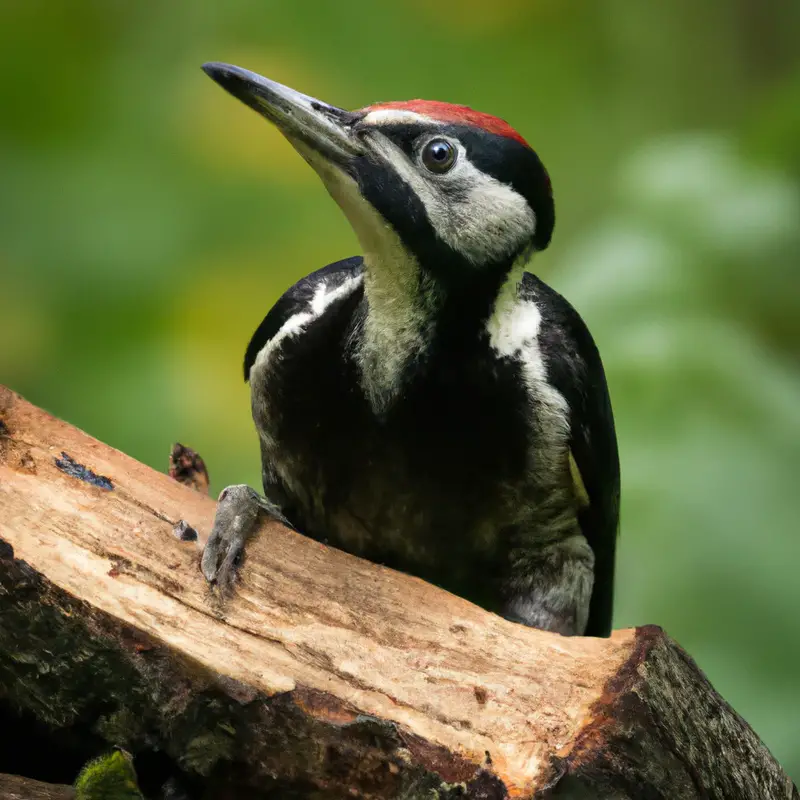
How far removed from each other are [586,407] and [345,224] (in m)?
1.94

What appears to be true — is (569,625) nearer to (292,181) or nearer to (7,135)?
(292,181)

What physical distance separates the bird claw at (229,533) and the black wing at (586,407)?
643mm

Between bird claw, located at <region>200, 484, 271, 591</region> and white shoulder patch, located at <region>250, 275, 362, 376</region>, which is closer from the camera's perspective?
bird claw, located at <region>200, 484, 271, 591</region>

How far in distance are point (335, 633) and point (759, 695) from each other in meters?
1.79

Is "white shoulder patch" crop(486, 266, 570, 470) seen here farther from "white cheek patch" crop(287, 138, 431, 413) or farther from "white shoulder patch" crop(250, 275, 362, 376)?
"white shoulder patch" crop(250, 275, 362, 376)

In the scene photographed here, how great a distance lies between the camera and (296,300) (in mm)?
2131

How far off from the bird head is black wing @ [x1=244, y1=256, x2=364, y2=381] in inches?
9.6

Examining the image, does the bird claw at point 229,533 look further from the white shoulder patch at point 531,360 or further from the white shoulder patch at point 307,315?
the white shoulder patch at point 531,360

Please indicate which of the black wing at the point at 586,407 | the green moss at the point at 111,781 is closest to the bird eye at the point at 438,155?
the black wing at the point at 586,407

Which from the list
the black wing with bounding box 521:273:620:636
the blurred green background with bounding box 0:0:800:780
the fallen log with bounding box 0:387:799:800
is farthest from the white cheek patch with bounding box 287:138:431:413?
the blurred green background with bounding box 0:0:800:780

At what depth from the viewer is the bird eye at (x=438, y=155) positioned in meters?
1.87

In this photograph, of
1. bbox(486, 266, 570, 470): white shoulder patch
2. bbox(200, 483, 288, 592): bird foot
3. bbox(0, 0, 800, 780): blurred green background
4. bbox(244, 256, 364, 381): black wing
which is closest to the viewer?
bbox(200, 483, 288, 592): bird foot

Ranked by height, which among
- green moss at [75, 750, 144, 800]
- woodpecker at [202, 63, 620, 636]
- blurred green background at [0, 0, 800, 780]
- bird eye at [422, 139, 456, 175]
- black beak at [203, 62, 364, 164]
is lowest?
green moss at [75, 750, 144, 800]

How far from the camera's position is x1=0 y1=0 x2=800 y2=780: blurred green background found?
321 centimetres
